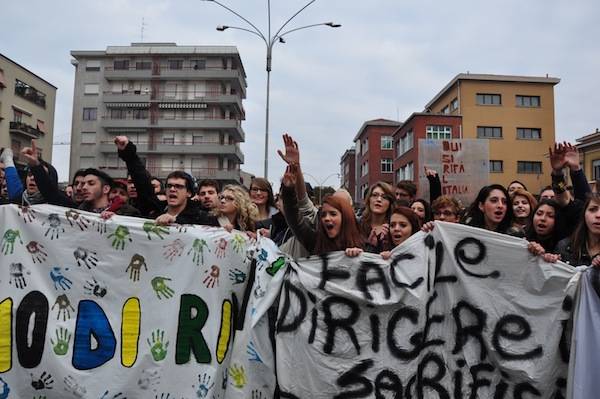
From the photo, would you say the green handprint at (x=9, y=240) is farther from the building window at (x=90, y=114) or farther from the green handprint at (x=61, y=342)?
the building window at (x=90, y=114)

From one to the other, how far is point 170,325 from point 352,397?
132 centimetres

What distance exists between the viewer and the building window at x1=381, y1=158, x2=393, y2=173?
56250 mm

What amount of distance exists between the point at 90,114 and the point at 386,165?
107ft

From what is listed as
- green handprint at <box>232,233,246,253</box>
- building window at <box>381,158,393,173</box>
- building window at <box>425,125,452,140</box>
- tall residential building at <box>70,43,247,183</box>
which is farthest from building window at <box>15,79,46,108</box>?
green handprint at <box>232,233,246,253</box>

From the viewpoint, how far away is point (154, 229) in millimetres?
3631

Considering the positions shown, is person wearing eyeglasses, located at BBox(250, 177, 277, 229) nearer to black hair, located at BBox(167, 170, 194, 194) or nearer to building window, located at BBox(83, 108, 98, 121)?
black hair, located at BBox(167, 170, 194, 194)

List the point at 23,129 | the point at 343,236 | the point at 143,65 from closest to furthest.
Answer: the point at 343,236 → the point at 23,129 → the point at 143,65

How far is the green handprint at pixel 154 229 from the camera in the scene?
3.62 metres

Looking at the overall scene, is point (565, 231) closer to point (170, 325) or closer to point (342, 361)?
point (342, 361)

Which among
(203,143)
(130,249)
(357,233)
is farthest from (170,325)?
(203,143)

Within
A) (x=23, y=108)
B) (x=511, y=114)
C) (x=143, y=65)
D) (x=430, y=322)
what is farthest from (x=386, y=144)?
(x=430, y=322)

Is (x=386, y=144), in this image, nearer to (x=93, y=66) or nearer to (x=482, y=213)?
(x=93, y=66)

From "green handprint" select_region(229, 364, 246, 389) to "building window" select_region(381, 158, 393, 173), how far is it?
53853 millimetres

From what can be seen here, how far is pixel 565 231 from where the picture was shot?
Result: 162 inches
